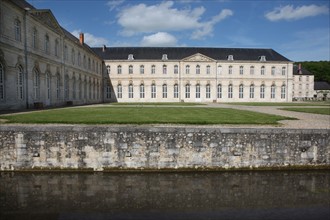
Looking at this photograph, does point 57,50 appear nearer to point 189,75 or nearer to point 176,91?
point 176,91

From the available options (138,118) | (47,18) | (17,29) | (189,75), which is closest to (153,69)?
(189,75)

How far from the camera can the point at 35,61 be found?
21156mm

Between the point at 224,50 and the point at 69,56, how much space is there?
2785 centimetres

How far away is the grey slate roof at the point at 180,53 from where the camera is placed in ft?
149

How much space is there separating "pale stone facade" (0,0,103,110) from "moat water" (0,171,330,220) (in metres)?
11.5

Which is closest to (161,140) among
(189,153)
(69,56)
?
(189,153)

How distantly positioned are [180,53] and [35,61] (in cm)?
2857

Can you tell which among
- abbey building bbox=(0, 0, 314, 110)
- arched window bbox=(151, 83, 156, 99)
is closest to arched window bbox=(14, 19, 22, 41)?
abbey building bbox=(0, 0, 314, 110)

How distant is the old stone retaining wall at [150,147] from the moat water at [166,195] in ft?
1.29

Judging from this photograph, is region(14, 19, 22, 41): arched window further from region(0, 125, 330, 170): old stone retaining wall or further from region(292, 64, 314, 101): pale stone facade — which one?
region(292, 64, 314, 101): pale stone facade

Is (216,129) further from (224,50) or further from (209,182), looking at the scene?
(224,50)

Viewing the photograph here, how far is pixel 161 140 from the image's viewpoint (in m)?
9.30

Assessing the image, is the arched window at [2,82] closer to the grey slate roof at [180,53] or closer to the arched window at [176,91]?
the grey slate roof at [180,53]

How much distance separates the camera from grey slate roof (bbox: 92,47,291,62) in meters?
45.4
